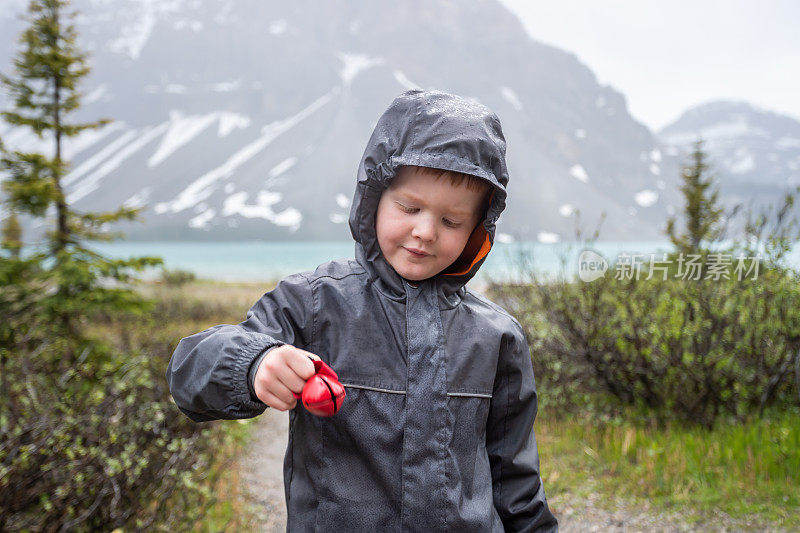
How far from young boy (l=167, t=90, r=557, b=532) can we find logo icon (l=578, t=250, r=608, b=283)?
3256mm

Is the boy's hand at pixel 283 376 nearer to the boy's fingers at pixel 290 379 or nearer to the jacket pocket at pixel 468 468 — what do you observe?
the boy's fingers at pixel 290 379

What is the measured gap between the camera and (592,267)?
460cm

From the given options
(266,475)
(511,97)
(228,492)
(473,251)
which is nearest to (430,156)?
(473,251)

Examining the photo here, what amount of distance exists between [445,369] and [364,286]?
30 centimetres

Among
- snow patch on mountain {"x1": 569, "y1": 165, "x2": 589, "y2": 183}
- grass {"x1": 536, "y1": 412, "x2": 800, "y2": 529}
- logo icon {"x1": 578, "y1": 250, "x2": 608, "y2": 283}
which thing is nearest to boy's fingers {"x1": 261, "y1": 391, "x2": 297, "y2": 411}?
grass {"x1": 536, "y1": 412, "x2": 800, "y2": 529}

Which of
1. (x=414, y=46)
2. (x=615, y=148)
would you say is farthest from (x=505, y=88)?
(x=615, y=148)

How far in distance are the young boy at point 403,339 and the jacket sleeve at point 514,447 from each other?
0.15 ft

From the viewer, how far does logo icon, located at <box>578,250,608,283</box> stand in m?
4.55

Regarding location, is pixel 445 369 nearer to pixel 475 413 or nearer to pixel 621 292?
pixel 475 413

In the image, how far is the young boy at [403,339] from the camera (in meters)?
1.32

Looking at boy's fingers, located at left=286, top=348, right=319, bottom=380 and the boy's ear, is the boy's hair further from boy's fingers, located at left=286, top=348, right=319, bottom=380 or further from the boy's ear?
boy's fingers, located at left=286, top=348, right=319, bottom=380

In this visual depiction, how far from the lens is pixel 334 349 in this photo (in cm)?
137

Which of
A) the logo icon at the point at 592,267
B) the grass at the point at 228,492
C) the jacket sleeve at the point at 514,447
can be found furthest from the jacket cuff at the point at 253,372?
the logo icon at the point at 592,267

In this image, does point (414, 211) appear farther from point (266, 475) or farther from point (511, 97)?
point (511, 97)
